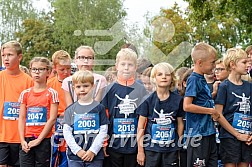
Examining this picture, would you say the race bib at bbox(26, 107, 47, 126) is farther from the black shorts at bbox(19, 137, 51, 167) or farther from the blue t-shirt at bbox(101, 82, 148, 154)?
the blue t-shirt at bbox(101, 82, 148, 154)

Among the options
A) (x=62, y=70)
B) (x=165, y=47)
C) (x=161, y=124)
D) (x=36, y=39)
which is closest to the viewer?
(x=161, y=124)

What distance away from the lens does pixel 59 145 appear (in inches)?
195

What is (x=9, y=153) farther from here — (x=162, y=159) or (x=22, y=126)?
(x=162, y=159)

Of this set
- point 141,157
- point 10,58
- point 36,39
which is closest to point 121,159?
point 141,157

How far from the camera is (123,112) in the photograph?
4.55 metres

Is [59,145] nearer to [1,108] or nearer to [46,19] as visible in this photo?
[1,108]

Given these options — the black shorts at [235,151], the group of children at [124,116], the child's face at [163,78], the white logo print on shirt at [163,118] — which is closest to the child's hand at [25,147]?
the group of children at [124,116]

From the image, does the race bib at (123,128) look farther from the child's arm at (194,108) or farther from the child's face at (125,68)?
the child's arm at (194,108)

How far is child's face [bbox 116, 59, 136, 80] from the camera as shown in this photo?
462 cm

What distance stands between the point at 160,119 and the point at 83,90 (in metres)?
0.87

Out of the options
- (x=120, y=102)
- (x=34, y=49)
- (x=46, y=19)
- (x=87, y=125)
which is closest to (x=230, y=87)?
(x=120, y=102)

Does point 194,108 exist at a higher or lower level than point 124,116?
higher

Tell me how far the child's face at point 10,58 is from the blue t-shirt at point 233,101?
2.42 metres

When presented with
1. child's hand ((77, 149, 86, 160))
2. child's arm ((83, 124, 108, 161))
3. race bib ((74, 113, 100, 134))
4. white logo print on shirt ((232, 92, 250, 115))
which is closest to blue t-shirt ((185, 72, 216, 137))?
white logo print on shirt ((232, 92, 250, 115))
